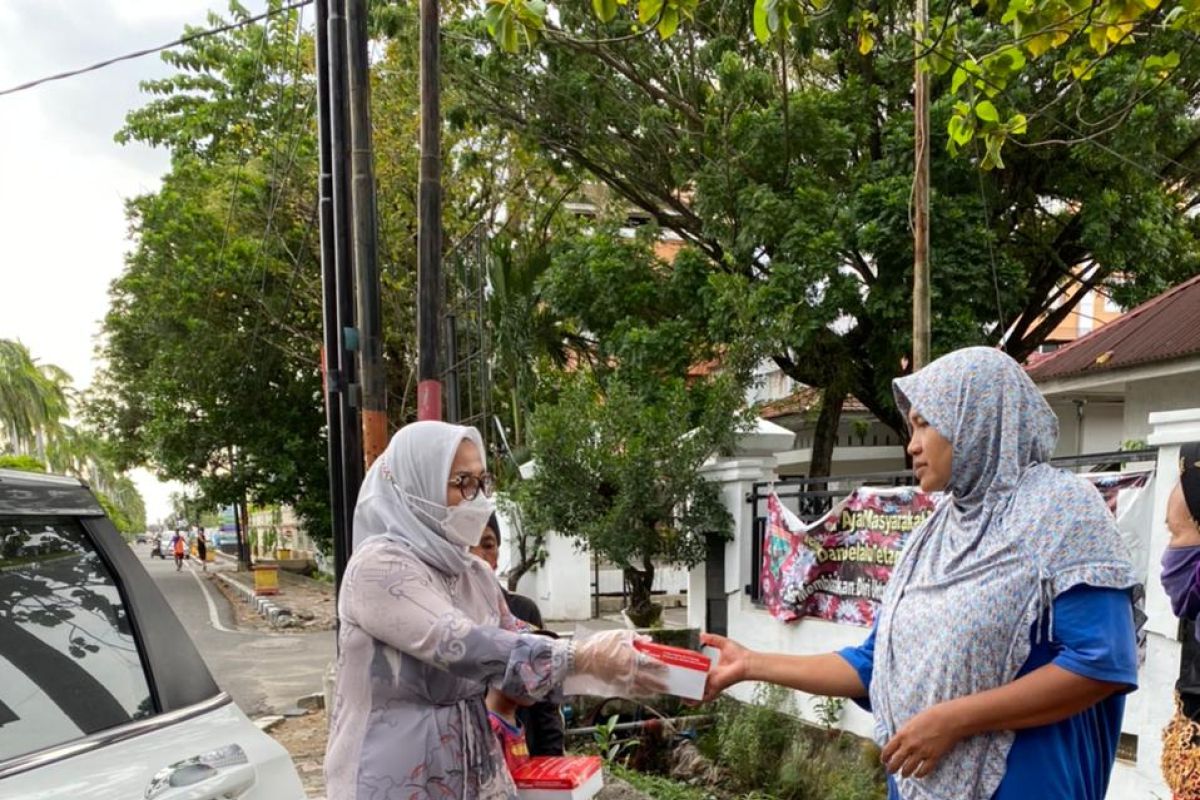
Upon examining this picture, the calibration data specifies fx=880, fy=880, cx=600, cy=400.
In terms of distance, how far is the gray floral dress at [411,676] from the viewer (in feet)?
6.00

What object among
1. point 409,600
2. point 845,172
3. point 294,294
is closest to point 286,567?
point 294,294

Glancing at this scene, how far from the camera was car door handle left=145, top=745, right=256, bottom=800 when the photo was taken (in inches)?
60.9

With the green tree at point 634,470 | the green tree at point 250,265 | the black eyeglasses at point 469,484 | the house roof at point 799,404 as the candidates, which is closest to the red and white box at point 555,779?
the black eyeglasses at point 469,484

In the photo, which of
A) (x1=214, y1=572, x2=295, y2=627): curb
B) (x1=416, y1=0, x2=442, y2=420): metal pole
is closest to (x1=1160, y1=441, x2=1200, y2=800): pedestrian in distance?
(x1=416, y1=0, x2=442, y2=420): metal pole

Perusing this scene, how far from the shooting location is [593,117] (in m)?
9.95

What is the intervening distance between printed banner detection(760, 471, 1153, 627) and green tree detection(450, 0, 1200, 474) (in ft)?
6.55

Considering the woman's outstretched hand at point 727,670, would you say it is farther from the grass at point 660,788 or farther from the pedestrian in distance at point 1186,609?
the grass at point 660,788

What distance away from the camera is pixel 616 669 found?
1.92m

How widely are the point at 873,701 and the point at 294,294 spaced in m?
18.3

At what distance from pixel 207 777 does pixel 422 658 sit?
1.44 feet

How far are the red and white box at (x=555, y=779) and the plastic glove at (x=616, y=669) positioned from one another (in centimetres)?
49

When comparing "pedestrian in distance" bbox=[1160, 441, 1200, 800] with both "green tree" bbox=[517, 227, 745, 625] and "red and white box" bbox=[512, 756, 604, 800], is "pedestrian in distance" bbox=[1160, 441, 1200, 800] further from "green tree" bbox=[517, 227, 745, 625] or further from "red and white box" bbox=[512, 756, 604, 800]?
"green tree" bbox=[517, 227, 745, 625]

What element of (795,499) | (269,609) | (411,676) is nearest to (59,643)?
(411,676)

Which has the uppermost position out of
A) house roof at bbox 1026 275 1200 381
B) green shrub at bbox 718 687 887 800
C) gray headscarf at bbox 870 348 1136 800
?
house roof at bbox 1026 275 1200 381
